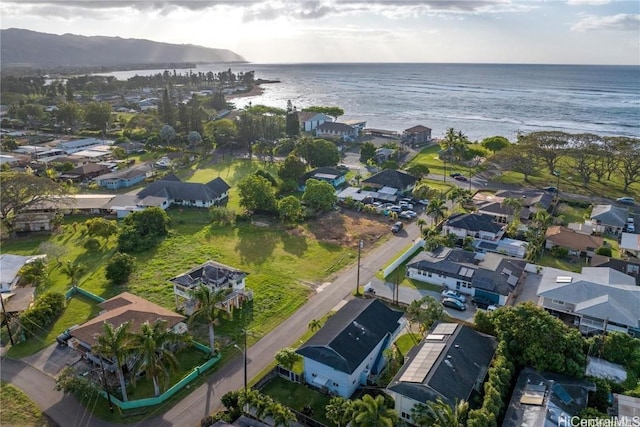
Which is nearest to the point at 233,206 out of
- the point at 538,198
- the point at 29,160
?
the point at 538,198

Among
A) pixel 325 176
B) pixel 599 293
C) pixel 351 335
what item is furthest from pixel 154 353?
pixel 325 176

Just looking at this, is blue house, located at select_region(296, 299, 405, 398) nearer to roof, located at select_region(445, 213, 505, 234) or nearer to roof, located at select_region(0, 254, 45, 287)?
roof, located at select_region(445, 213, 505, 234)

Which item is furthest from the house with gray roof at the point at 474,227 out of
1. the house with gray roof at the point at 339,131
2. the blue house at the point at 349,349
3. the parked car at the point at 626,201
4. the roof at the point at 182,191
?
the house with gray roof at the point at 339,131

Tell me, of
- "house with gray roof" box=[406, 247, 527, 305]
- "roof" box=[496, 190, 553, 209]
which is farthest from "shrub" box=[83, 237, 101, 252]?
"roof" box=[496, 190, 553, 209]

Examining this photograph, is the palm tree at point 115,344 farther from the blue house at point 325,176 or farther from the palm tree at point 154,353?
the blue house at point 325,176

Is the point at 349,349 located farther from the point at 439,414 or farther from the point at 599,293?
the point at 599,293

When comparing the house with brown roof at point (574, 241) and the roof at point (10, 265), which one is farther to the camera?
the house with brown roof at point (574, 241)
